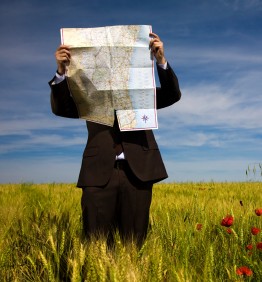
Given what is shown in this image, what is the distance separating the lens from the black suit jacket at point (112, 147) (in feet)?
9.10

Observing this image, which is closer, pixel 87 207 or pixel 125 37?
pixel 125 37

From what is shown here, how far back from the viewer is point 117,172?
110 inches

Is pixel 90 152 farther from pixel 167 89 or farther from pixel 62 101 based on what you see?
pixel 167 89

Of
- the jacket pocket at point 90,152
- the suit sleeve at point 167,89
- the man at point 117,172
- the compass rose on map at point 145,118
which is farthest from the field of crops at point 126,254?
the suit sleeve at point 167,89

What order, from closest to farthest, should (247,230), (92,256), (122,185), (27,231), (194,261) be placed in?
1. (92,256)
2. (194,261)
3. (122,185)
4. (27,231)
5. (247,230)

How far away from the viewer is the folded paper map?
258cm

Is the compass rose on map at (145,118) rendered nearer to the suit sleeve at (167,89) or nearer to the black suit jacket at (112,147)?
the black suit jacket at (112,147)

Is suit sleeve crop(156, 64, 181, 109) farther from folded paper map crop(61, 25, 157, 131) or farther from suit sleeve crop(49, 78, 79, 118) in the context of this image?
suit sleeve crop(49, 78, 79, 118)

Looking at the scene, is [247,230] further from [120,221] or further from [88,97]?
[88,97]

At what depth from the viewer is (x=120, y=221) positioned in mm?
2910

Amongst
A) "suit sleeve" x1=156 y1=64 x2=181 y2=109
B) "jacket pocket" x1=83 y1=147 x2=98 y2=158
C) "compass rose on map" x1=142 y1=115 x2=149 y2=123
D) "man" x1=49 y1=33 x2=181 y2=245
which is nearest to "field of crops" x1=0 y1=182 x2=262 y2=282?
"man" x1=49 y1=33 x2=181 y2=245

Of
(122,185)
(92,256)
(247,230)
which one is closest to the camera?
(92,256)

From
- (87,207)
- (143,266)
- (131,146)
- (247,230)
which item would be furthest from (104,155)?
(247,230)

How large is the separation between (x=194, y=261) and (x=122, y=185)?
0.66m
